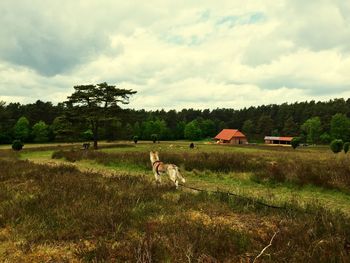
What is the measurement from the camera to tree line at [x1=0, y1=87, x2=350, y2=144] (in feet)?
156

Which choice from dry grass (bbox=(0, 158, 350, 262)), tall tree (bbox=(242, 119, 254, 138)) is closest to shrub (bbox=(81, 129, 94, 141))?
dry grass (bbox=(0, 158, 350, 262))

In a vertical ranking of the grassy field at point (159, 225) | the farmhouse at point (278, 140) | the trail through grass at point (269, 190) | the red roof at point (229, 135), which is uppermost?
the grassy field at point (159, 225)

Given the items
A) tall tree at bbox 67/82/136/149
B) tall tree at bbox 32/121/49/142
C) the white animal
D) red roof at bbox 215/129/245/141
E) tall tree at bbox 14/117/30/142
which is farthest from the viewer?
red roof at bbox 215/129/245/141

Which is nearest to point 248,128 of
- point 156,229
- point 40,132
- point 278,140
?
point 278,140

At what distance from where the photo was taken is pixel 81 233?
20.3 ft

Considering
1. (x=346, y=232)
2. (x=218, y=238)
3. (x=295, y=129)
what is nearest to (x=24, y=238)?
(x=218, y=238)

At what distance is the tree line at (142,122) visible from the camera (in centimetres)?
4753

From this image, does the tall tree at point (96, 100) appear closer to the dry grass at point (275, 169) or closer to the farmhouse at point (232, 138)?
the dry grass at point (275, 169)

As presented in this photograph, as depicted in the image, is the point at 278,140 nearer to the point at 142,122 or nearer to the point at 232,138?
the point at 232,138

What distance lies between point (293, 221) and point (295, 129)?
10766cm

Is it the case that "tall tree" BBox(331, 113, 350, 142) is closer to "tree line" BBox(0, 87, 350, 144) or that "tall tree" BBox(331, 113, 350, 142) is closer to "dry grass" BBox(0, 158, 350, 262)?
"tree line" BBox(0, 87, 350, 144)

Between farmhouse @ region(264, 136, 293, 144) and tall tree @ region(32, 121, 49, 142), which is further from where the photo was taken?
farmhouse @ region(264, 136, 293, 144)

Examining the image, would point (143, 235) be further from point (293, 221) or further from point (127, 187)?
point (127, 187)

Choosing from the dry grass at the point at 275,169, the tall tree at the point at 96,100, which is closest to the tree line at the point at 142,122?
the tall tree at the point at 96,100
